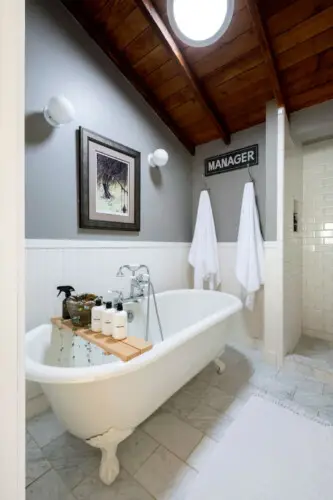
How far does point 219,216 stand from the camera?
2561 millimetres

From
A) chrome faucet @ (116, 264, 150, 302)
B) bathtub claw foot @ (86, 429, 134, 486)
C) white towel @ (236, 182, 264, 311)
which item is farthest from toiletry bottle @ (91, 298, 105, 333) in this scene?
white towel @ (236, 182, 264, 311)

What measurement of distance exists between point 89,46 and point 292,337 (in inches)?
123

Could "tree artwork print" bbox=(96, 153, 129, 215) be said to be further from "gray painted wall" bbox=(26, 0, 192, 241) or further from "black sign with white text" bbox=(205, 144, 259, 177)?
"black sign with white text" bbox=(205, 144, 259, 177)

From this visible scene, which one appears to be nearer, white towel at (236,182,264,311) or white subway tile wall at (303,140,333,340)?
white towel at (236,182,264,311)

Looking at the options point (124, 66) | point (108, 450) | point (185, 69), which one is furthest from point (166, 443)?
point (124, 66)

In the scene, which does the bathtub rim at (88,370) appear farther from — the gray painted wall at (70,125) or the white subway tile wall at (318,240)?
the white subway tile wall at (318,240)

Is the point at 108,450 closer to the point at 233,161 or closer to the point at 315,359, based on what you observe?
the point at 315,359

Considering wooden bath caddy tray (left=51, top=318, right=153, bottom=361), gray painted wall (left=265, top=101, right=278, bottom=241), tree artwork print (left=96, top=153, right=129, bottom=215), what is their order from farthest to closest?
gray painted wall (left=265, top=101, right=278, bottom=241) → tree artwork print (left=96, top=153, right=129, bottom=215) → wooden bath caddy tray (left=51, top=318, right=153, bottom=361)

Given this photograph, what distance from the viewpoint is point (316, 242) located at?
247 centimetres

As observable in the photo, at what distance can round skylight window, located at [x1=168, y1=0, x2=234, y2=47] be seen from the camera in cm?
149

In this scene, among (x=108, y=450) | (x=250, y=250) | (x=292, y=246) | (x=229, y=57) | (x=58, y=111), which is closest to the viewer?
(x=108, y=450)

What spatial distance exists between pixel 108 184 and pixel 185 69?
114 centimetres

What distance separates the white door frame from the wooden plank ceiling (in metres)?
1.68

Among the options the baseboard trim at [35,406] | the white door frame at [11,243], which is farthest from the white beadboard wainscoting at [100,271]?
the white door frame at [11,243]
